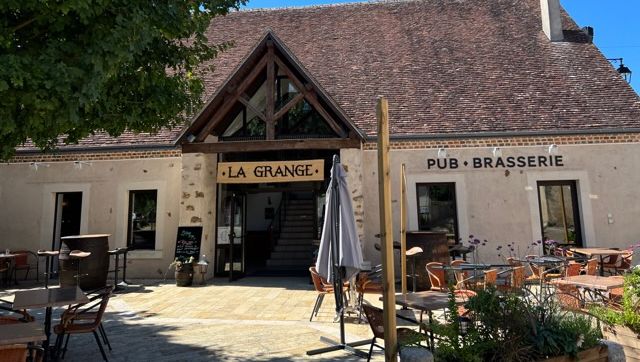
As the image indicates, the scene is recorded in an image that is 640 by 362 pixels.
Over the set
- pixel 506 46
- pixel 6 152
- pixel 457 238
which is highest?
pixel 506 46

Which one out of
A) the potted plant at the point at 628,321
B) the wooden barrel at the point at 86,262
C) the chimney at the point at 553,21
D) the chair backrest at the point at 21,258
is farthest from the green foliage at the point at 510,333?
the chimney at the point at 553,21

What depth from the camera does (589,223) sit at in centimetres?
901

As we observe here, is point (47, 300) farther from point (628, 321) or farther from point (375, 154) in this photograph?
point (375, 154)

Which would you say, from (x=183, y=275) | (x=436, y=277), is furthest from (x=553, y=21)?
(x=183, y=275)

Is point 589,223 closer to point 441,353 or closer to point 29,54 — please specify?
point 441,353

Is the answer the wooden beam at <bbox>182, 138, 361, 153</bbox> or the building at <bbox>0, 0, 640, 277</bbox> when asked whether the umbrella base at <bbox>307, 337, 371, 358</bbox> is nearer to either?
the building at <bbox>0, 0, 640, 277</bbox>

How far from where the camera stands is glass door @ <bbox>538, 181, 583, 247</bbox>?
931 cm

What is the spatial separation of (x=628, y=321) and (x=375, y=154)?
22.0 ft

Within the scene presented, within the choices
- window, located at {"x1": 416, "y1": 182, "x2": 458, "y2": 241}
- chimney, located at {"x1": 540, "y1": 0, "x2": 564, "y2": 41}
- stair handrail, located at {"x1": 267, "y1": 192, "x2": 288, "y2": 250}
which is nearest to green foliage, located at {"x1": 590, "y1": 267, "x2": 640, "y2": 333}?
window, located at {"x1": 416, "y1": 182, "x2": 458, "y2": 241}

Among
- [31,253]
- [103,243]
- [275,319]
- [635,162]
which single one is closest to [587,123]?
[635,162]

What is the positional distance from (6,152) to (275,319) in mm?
4041

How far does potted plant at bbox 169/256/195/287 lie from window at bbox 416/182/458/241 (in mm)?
5632

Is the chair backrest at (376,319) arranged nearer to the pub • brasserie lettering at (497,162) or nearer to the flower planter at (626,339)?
the flower planter at (626,339)

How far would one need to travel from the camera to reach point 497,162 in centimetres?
937
